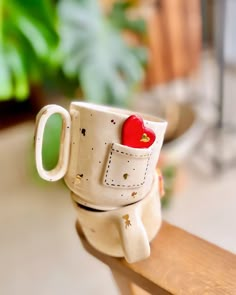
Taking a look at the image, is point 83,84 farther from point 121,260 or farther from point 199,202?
point 121,260

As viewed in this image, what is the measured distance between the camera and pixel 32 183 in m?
1.55

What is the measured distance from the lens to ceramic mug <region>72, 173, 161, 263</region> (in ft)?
1.59

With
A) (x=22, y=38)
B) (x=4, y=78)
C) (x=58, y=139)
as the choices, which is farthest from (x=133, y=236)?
(x=22, y=38)

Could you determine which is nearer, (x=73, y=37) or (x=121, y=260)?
(x=121, y=260)

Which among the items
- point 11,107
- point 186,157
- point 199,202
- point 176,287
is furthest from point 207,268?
point 11,107

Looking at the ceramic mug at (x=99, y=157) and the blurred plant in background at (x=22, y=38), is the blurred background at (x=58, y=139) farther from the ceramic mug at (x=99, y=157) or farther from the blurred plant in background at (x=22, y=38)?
the ceramic mug at (x=99, y=157)

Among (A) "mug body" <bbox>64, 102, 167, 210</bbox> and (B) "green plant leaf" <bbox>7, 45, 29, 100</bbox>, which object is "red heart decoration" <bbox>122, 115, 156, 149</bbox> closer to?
(A) "mug body" <bbox>64, 102, 167, 210</bbox>

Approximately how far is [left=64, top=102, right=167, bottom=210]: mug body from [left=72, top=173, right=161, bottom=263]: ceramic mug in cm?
1

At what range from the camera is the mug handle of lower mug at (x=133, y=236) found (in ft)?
1.58

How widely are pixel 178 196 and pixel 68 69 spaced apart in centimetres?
58

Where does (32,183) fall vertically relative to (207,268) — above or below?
below

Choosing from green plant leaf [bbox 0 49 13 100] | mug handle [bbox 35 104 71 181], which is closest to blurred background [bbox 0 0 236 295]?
A: green plant leaf [bbox 0 49 13 100]

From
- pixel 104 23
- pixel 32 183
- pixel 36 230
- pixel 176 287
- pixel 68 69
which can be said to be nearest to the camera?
pixel 176 287

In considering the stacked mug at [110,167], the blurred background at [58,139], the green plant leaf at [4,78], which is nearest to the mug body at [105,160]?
the stacked mug at [110,167]
